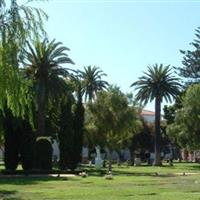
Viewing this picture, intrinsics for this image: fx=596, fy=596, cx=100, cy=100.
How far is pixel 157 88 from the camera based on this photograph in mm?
93750

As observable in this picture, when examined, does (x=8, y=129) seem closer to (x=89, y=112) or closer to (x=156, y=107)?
(x=89, y=112)

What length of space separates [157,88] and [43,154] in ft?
125

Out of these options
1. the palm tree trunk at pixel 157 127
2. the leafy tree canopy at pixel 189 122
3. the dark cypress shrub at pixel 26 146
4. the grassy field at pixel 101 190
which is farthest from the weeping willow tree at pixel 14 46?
the palm tree trunk at pixel 157 127

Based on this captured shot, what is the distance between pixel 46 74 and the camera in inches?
2287

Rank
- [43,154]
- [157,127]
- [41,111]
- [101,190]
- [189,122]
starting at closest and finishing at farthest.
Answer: [101,190] → [41,111] → [43,154] → [189,122] → [157,127]

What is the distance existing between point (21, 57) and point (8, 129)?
38.3m

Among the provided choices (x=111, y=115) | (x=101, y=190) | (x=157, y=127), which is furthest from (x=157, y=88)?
(x=101, y=190)

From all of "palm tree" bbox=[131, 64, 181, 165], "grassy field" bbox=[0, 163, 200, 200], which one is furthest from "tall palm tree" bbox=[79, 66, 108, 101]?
"grassy field" bbox=[0, 163, 200, 200]

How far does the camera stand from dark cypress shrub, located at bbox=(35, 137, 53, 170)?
58.7m

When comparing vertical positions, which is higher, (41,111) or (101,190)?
(41,111)

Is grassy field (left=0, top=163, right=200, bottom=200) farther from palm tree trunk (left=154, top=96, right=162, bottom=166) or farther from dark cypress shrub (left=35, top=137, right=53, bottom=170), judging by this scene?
palm tree trunk (left=154, top=96, right=162, bottom=166)

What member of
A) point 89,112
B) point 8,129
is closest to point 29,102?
point 8,129

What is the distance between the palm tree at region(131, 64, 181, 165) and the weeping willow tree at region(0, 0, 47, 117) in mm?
76212

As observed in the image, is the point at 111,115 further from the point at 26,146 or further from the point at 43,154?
the point at 26,146
